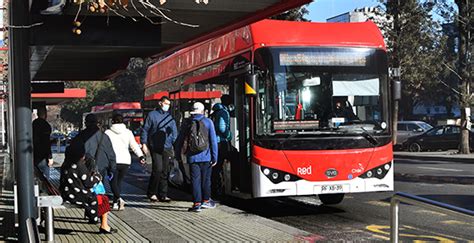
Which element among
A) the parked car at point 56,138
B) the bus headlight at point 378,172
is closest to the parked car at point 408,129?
the parked car at point 56,138

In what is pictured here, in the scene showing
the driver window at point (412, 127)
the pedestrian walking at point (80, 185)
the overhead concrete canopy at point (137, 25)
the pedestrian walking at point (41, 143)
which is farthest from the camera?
the driver window at point (412, 127)

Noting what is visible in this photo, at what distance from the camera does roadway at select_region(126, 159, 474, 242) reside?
20.7ft

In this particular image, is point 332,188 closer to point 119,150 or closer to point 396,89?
point 396,89

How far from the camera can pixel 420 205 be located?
5.09m

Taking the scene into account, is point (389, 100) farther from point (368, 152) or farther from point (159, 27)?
point (159, 27)

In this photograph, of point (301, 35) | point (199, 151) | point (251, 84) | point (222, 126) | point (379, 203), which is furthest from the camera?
point (379, 203)

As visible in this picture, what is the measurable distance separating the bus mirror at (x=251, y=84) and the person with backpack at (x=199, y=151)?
83 centimetres

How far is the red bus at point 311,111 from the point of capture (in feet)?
31.6

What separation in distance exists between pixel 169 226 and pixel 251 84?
2572 mm

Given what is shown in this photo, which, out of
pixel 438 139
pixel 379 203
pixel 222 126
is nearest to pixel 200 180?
pixel 222 126

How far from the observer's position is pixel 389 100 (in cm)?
1011

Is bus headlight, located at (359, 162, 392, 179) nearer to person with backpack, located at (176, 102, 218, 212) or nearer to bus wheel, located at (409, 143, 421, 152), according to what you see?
person with backpack, located at (176, 102, 218, 212)

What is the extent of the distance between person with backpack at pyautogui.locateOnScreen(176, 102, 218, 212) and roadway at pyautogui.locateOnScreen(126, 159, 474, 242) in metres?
1.30

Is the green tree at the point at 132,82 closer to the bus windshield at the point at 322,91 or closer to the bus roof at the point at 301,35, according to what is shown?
the bus roof at the point at 301,35
